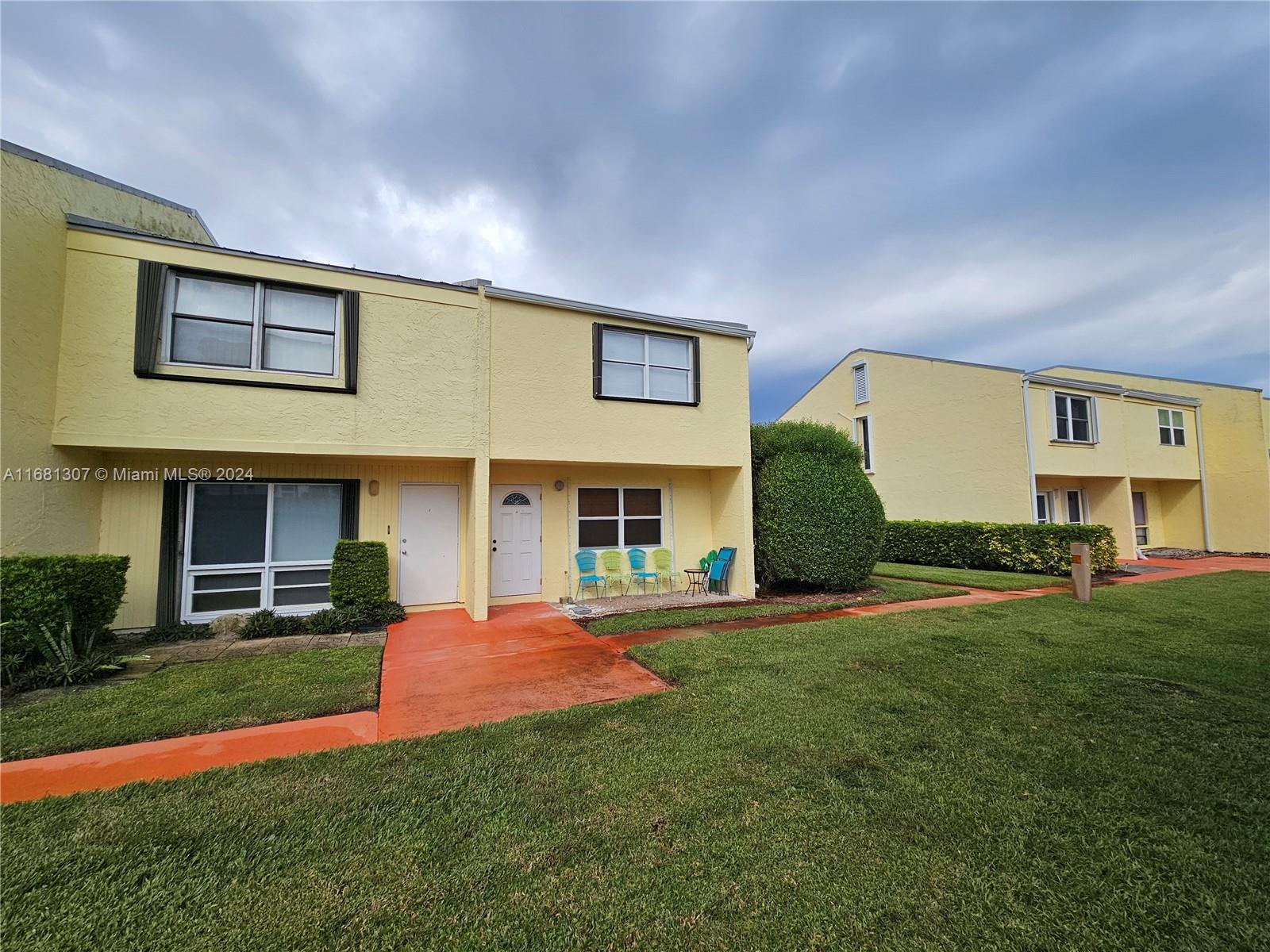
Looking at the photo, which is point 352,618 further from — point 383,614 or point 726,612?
point 726,612

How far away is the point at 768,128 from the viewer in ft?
33.1

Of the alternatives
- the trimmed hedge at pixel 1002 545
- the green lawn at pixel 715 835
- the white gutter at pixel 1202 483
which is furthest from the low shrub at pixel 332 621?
the white gutter at pixel 1202 483

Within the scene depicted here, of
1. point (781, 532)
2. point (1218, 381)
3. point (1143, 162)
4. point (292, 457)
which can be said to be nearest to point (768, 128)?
point (1143, 162)

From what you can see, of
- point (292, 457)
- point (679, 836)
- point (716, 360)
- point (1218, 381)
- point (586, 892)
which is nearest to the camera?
point (586, 892)

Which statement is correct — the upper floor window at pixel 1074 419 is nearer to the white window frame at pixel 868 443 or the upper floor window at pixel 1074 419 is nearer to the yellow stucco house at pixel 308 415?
the white window frame at pixel 868 443

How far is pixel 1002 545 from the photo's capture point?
43.7 ft

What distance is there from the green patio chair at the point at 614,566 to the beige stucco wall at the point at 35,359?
297 inches

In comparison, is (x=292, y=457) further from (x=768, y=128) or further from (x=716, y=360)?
(x=768, y=128)

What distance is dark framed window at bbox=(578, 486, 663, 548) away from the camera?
980 centimetres

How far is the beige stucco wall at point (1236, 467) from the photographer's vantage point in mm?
16625

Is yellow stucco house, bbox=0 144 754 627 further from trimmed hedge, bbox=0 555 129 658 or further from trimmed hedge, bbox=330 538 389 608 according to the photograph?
trimmed hedge, bbox=0 555 129 658

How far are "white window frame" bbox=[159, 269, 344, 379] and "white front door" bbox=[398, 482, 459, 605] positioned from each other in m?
2.42

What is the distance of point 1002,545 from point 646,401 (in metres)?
11.3

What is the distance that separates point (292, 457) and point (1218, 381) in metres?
31.6
